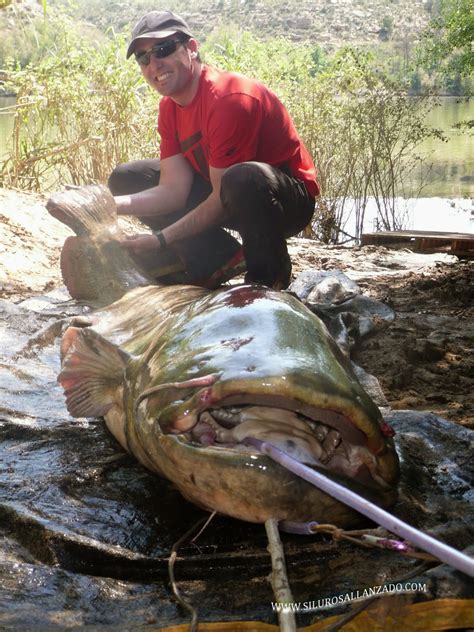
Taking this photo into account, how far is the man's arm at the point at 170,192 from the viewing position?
4895 millimetres

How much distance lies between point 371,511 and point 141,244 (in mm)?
3058

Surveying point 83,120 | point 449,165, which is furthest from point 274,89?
point 449,165

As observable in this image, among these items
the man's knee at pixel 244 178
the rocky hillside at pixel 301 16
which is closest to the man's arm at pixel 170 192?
the man's knee at pixel 244 178

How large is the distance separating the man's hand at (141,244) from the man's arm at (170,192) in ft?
1.76

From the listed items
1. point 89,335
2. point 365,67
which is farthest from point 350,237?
point 89,335

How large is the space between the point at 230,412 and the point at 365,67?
11.0m

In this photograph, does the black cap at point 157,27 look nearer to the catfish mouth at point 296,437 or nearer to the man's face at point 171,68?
the man's face at point 171,68

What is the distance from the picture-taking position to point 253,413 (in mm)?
1940

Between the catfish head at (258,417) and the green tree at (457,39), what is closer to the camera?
the catfish head at (258,417)

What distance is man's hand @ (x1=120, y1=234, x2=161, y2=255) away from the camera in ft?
14.4

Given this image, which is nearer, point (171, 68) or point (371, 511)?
point (371, 511)

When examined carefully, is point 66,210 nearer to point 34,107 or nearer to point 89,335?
point 89,335

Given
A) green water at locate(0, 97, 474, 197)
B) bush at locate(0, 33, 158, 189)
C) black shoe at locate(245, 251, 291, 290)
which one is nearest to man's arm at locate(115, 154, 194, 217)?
black shoe at locate(245, 251, 291, 290)

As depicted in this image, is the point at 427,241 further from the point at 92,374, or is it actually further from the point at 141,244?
the point at 92,374
